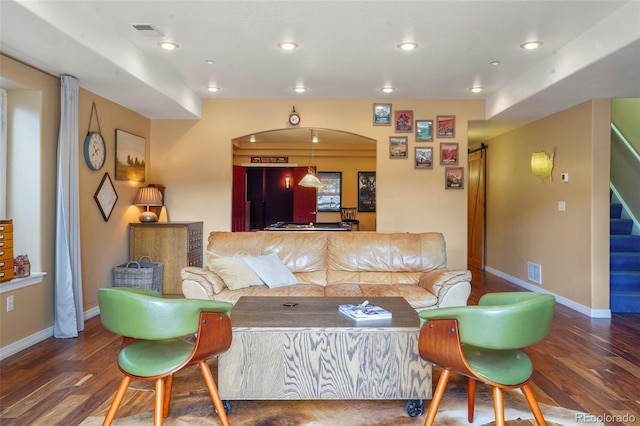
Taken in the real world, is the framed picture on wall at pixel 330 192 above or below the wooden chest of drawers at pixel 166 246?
above

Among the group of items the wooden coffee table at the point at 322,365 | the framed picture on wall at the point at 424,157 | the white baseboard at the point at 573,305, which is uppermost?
the framed picture on wall at the point at 424,157

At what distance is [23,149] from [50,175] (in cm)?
31

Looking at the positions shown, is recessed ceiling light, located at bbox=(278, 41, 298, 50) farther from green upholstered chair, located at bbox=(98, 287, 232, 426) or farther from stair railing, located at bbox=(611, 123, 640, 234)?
stair railing, located at bbox=(611, 123, 640, 234)

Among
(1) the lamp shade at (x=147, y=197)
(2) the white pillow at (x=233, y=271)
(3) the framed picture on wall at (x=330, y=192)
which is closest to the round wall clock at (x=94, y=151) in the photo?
(1) the lamp shade at (x=147, y=197)

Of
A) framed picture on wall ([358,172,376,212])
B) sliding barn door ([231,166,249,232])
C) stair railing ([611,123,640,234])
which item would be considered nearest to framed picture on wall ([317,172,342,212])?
framed picture on wall ([358,172,376,212])

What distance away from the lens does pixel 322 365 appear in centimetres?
254

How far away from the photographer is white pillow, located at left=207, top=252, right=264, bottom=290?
3.77 metres

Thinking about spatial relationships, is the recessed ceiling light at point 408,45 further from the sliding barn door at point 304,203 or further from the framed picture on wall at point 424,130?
the sliding barn door at point 304,203

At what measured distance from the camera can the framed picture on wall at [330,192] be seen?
1105 centimetres

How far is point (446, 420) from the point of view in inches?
95.3

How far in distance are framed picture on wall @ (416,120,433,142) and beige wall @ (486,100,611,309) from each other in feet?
4.96

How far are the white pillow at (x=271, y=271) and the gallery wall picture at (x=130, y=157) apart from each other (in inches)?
95.9

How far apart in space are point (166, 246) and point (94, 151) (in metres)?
1.48

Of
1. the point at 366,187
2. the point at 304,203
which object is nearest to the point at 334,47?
the point at 366,187
